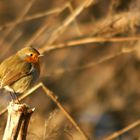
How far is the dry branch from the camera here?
4242 mm

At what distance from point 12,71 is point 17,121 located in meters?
0.47

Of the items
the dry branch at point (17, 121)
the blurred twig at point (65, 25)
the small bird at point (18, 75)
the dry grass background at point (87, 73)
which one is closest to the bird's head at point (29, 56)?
the small bird at point (18, 75)

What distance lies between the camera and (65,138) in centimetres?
610

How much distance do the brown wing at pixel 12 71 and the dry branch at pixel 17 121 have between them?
339 millimetres

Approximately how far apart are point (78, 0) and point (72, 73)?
1.99 metres

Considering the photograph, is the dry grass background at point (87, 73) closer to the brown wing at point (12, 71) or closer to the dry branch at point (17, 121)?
the brown wing at point (12, 71)

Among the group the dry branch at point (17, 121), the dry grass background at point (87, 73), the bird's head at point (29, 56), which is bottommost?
the dry branch at point (17, 121)

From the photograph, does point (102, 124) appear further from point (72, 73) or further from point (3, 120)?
point (3, 120)

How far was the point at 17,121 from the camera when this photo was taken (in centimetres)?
423

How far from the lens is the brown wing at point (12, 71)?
4.57 m

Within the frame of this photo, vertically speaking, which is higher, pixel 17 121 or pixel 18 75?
pixel 18 75

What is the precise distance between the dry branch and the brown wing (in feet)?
1.11

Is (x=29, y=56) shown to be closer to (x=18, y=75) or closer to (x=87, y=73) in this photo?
(x=18, y=75)

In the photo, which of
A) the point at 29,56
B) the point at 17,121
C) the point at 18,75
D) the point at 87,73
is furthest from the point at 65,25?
the point at 87,73
